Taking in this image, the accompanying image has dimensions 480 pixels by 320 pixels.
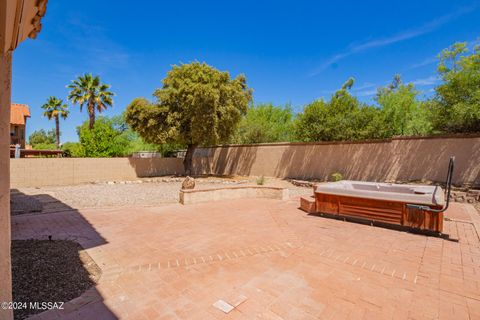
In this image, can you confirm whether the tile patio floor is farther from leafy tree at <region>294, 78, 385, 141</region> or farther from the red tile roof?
the red tile roof

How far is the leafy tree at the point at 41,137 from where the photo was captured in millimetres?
47125

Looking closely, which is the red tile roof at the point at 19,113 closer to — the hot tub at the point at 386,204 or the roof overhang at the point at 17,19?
the roof overhang at the point at 17,19

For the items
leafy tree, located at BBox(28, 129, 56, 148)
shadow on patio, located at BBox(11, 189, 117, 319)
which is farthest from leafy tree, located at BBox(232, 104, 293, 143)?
leafy tree, located at BBox(28, 129, 56, 148)

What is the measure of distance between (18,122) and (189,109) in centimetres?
1754

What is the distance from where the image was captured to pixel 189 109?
14938mm

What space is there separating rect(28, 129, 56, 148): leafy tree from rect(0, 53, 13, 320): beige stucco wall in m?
57.2

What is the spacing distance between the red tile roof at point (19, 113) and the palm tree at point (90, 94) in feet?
19.7

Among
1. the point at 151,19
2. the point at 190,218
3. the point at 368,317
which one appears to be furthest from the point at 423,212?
the point at 151,19

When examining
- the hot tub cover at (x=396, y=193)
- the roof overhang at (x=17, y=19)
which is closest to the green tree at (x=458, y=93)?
the hot tub cover at (x=396, y=193)

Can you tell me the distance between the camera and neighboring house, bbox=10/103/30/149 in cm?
2064

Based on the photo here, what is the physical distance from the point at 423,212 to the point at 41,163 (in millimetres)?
16878

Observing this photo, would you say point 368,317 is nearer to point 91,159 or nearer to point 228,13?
point 228,13

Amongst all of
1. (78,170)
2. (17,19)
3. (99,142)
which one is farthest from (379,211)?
(99,142)

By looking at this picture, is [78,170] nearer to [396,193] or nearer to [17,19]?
[17,19]
